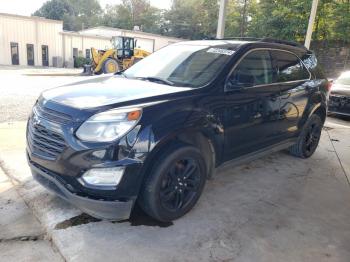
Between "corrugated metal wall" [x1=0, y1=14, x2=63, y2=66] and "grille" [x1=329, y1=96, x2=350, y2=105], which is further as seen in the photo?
"corrugated metal wall" [x1=0, y1=14, x2=63, y2=66]

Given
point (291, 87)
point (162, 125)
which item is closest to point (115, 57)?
point (291, 87)

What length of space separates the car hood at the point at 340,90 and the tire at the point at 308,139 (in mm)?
4302

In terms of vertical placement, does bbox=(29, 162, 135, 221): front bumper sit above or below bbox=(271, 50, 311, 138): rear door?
below

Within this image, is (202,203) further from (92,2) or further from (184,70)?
(92,2)

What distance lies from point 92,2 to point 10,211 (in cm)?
7932

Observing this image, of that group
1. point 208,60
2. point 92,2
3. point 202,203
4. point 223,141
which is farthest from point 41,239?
point 92,2

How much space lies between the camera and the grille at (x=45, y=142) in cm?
279

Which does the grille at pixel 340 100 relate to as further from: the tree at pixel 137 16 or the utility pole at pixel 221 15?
the tree at pixel 137 16

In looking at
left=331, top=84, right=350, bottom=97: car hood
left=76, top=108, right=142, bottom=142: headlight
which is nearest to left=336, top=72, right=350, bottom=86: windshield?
left=331, top=84, right=350, bottom=97: car hood

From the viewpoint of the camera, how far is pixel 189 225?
10.5 feet

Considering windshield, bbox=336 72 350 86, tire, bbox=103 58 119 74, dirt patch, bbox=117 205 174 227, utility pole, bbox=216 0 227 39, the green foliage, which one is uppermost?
the green foliage

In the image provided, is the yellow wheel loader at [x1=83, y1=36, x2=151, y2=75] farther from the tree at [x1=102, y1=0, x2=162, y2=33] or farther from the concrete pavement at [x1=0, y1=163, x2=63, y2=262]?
the tree at [x1=102, y1=0, x2=162, y2=33]

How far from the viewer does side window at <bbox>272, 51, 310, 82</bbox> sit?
4.35 metres

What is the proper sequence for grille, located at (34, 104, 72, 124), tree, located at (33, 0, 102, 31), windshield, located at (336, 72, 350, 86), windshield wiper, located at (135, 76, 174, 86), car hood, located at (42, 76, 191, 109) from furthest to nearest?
tree, located at (33, 0, 102, 31) → windshield, located at (336, 72, 350, 86) → windshield wiper, located at (135, 76, 174, 86) → car hood, located at (42, 76, 191, 109) → grille, located at (34, 104, 72, 124)
